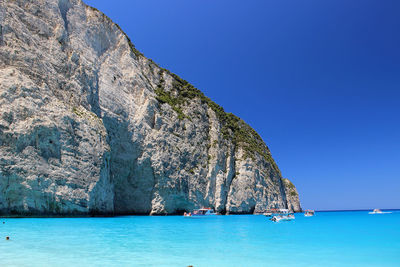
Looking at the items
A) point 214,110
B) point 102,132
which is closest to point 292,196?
point 214,110

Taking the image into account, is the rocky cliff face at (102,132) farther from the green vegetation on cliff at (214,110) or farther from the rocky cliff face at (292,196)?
the rocky cliff face at (292,196)

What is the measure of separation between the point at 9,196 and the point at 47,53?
17903 mm

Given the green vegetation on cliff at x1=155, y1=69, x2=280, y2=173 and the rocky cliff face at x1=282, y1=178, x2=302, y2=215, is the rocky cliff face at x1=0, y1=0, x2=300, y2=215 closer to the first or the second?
the green vegetation on cliff at x1=155, y1=69, x2=280, y2=173

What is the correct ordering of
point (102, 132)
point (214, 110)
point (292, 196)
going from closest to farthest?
point (102, 132), point (214, 110), point (292, 196)

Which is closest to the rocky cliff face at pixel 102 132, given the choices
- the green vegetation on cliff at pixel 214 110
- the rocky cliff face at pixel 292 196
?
the green vegetation on cliff at pixel 214 110

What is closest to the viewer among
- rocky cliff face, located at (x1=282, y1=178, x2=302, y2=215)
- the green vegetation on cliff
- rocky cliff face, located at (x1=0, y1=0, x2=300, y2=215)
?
rocky cliff face, located at (x1=0, y1=0, x2=300, y2=215)

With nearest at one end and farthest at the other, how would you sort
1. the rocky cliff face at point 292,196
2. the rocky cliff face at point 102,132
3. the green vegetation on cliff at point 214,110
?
the rocky cliff face at point 102,132
the green vegetation on cliff at point 214,110
the rocky cliff face at point 292,196

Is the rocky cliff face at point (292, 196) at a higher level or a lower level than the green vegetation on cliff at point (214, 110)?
lower

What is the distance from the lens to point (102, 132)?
119 ft

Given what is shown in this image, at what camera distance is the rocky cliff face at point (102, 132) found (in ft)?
94.7

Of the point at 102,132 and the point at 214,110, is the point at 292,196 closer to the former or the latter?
the point at 214,110

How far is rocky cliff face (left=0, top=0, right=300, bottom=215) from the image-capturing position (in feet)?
94.7

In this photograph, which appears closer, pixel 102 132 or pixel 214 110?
pixel 102 132

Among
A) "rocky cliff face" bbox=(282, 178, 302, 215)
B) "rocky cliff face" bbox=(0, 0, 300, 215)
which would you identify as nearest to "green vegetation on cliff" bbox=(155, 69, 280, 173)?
"rocky cliff face" bbox=(0, 0, 300, 215)
